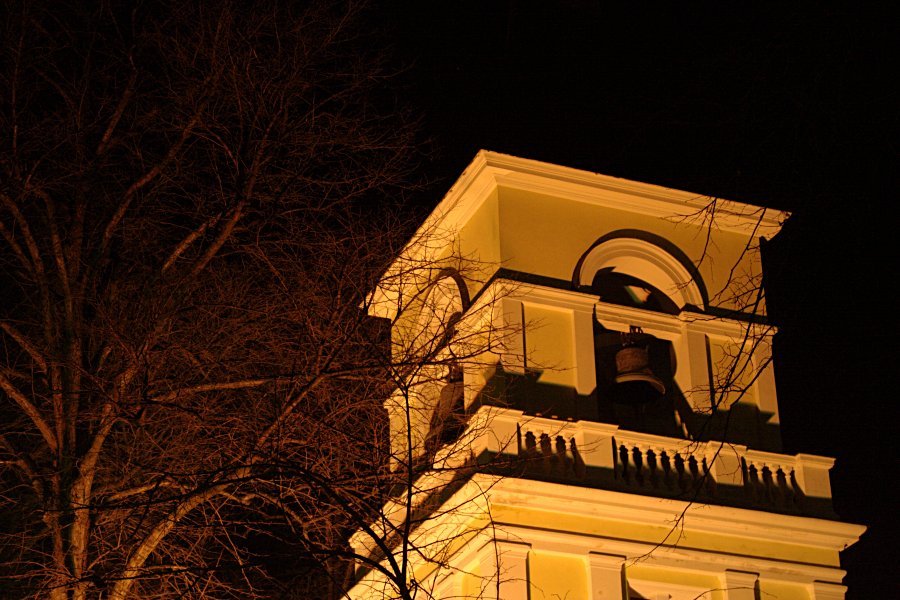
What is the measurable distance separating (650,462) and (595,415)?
80 centimetres

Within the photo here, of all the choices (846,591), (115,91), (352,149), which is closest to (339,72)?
(352,149)

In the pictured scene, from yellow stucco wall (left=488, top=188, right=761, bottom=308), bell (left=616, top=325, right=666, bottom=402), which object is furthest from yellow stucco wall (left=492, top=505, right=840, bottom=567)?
yellow stucco wall (left=488, top=188, right=761, bottom=308)

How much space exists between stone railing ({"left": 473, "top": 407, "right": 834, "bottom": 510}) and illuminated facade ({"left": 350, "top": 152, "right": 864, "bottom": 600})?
2 cm

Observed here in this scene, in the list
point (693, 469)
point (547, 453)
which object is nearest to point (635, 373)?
point (693, 469)

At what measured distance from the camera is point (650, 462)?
15.9m

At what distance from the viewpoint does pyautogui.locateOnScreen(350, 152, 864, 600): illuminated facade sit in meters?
14.7

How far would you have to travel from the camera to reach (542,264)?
16391mm

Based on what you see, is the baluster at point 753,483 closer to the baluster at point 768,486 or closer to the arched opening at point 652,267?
the baluster at point 768,486

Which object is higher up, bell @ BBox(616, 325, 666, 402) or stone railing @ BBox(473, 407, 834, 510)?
bell @ BBox(616, 325, 666, 402)

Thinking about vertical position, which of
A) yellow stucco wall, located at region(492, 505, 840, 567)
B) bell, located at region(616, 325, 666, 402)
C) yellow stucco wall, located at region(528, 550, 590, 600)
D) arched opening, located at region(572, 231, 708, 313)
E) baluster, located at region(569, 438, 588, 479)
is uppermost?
arched opening, located at region(572, 231, 708, 313)

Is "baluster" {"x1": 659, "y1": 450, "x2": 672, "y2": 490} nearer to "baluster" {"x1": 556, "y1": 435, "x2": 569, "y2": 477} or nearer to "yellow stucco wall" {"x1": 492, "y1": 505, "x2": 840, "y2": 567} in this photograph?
"yellow stucco wall" {"x1": 492, "y1": 505, "x2": 840, "y2": 567}

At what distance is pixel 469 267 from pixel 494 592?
3.97m

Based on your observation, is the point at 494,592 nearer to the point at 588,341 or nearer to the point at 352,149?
the point at 588,341

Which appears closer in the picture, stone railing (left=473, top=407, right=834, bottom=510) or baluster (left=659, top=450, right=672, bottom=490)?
stone railing (left=473, top=407, right=834, bottom=510)
